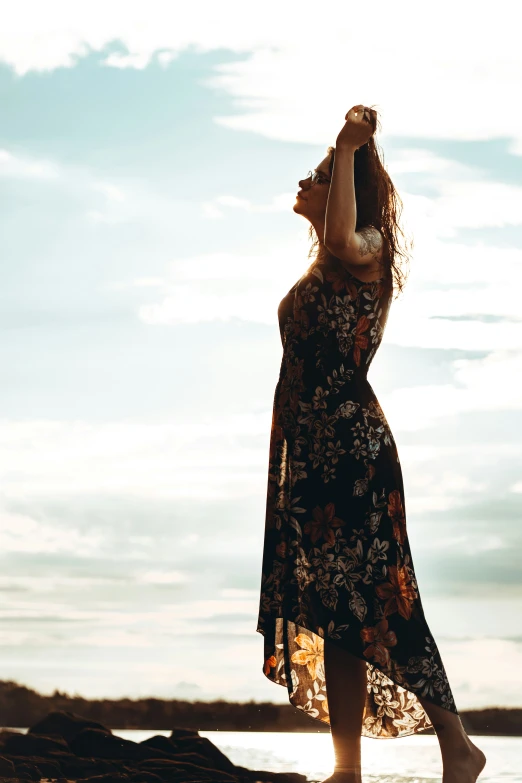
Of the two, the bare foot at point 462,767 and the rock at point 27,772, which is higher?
the bare foot at point 462,767

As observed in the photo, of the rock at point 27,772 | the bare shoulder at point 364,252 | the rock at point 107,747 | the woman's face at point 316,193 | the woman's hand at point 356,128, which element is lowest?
the rock at point 27,772

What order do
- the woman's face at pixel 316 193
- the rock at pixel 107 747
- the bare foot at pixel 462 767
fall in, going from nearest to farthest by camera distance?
the bare foot at pixel 462 767 → the woman's face at pixel 316 193 → the rock at pixel 107 747

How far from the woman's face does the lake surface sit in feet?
4.14

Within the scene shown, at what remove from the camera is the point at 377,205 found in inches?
83.4

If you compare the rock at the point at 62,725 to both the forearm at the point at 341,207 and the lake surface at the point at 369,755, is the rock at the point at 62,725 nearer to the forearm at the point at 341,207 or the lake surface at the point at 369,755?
the lake surface at the point at 369,755

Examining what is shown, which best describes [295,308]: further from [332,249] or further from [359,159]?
[359,159]

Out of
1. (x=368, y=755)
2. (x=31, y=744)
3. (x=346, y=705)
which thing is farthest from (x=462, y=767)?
(x=31, y=744)

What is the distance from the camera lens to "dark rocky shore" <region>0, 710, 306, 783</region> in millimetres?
2311

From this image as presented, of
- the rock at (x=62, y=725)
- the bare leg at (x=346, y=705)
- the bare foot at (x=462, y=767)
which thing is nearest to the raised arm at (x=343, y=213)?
the bare leg at (x=346, y=705)

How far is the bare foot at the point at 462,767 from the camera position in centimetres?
187

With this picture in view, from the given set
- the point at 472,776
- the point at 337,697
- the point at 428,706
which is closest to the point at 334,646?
the point at 337,697

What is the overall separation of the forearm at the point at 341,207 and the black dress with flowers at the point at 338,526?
0.12m

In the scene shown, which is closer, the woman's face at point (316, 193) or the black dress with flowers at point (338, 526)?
the black dress with flowers at point (338, 526)

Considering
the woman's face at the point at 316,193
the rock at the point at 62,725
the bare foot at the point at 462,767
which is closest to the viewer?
the bare foot at the point at 462,767
